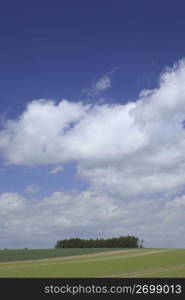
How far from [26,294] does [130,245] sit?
120151 millimetres

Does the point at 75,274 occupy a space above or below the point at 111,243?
below

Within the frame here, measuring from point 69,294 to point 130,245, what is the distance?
119094mm

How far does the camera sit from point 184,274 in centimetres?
5572

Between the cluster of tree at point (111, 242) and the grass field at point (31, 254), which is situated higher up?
the cluster of tree at point (111, 242)

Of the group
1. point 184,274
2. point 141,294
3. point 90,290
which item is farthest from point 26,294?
point 184,274

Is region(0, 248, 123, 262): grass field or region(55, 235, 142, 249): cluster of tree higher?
region(55, 235, 142, 249): cluster of tree

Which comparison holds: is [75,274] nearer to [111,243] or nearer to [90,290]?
[90,290]

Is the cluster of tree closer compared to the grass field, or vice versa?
the grass field

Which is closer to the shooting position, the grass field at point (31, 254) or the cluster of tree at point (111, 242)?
the grass field at point (31, 254)

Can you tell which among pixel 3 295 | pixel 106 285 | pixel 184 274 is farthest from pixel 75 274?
pixel 3 295

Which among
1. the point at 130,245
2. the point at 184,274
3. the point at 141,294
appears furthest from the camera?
the point at 130,245

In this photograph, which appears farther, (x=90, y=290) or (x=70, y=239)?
(x=70, y=239)

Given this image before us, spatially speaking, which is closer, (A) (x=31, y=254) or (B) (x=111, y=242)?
(A) (x=31, y=254)

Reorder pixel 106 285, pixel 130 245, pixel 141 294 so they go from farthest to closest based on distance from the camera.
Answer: pixel 130 245 → pixel 106 285 → pixel 141 294
